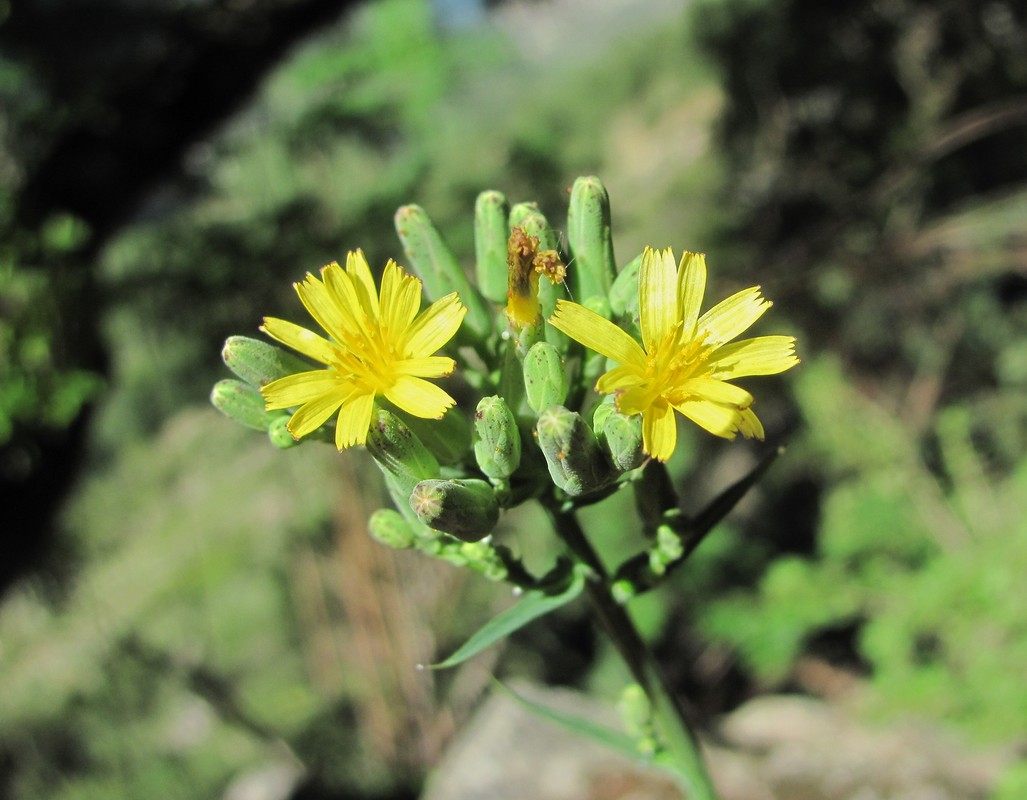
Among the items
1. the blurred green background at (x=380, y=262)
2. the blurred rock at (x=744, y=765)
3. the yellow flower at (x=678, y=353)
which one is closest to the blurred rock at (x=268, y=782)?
the blurred green background at (x=380, y=262)

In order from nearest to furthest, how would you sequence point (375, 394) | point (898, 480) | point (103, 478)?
point (375, 394) < point (898, 480) < point (103, 478)

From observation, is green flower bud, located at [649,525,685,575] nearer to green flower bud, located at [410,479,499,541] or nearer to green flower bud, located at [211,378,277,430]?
green flower bud, located at [410,479,499,541]

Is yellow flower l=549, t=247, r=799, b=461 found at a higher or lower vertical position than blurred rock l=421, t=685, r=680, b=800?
higher

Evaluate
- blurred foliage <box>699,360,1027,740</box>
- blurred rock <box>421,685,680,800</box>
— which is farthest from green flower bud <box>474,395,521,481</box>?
blurred foliage <box>699,360,1027,740</box>

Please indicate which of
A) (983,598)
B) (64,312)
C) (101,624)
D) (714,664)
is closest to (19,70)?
(64,312)

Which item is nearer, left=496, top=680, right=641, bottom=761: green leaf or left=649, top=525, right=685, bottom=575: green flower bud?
left=649, top=525, right=685, bottom=575: green flower bud

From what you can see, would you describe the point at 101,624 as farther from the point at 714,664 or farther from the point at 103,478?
the point at 714,664

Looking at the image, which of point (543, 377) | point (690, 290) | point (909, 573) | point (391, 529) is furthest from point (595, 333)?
point (909, 573)
